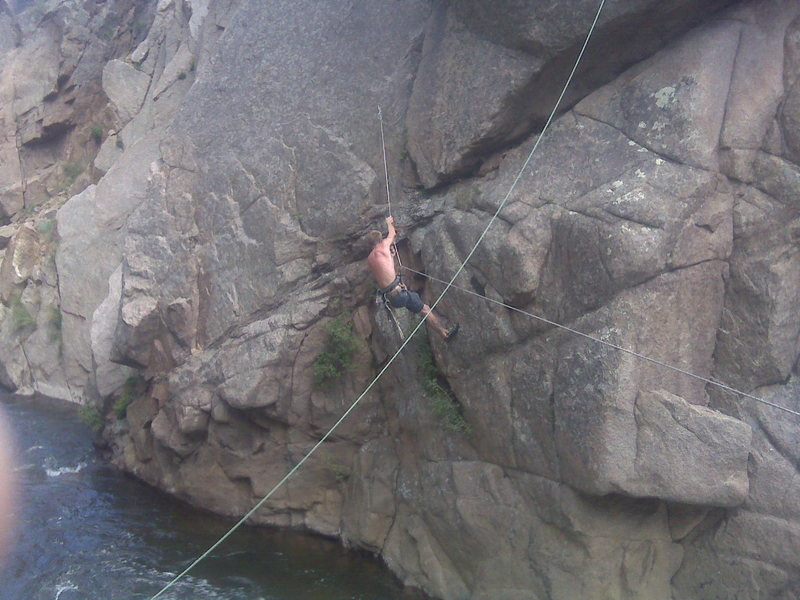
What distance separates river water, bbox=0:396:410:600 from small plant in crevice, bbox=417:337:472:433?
1.99 meters

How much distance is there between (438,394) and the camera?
27.5ft

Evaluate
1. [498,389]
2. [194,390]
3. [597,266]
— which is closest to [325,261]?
[194,390]

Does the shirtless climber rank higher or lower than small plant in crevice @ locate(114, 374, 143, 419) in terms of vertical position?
higher

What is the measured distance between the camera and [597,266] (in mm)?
6941

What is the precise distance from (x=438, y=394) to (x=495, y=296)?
4.63 feet

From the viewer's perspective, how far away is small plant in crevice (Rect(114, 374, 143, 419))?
12.0 m

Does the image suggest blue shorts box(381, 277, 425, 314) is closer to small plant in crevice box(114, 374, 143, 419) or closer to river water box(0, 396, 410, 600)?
river water box(0, 396, 410, 600)

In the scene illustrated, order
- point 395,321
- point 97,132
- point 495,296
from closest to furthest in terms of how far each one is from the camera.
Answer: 1. point 495,296
2. point 395,321
3. point 97,132

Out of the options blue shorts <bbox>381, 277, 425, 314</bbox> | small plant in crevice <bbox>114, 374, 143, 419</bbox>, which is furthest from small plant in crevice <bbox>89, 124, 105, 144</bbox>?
blue shorts <bbox>381, 277, 425, 314</bbox>

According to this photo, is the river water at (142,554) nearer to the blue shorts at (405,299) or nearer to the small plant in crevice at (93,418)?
the small plant in crevice at (93,418)

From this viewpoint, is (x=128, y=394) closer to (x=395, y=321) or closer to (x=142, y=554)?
(x=142, y=554)

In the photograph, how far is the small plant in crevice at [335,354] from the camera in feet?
30.9

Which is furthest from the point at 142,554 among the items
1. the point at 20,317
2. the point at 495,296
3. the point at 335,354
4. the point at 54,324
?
the point at 20,317

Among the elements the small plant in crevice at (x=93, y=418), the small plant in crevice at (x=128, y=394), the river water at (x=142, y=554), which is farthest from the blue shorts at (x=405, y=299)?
the small plant in crevice at (x=93, y=418)
